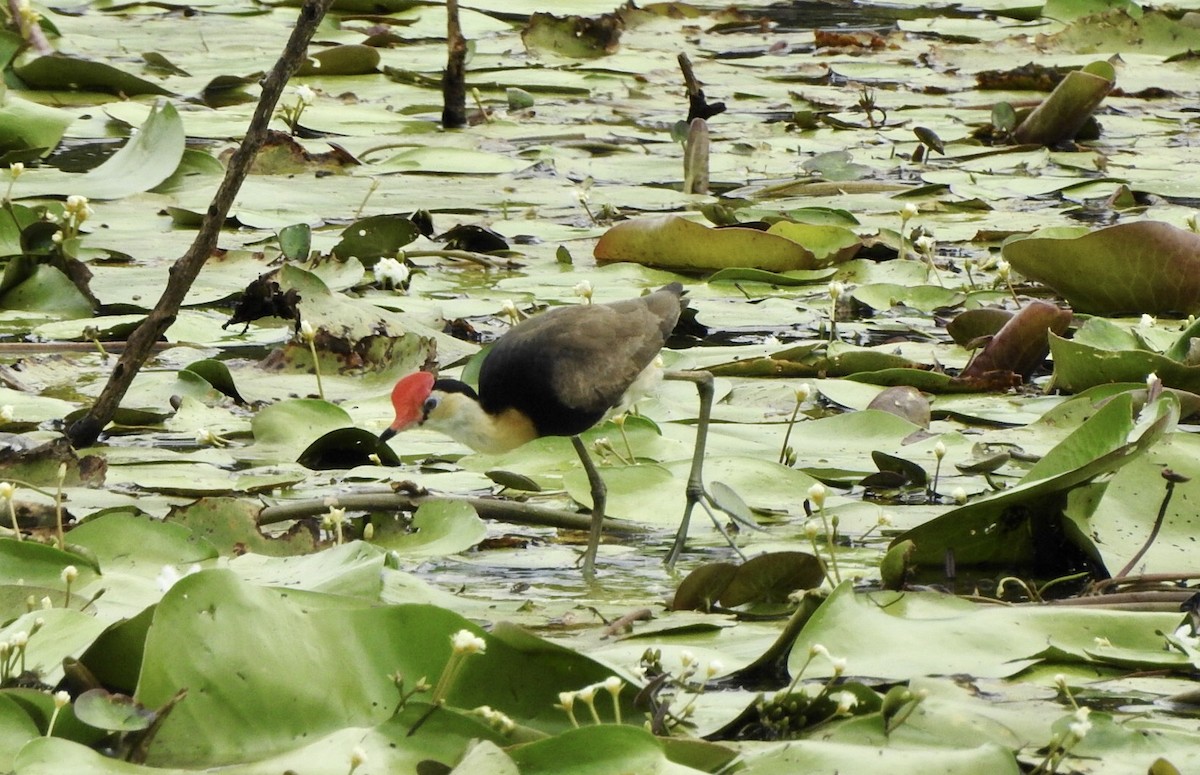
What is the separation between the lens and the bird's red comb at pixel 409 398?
319 cm

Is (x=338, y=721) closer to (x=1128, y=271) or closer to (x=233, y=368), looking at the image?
(x=233, y=368)

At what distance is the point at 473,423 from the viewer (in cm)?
322

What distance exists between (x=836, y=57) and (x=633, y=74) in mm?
1274

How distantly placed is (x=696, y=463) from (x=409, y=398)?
0.55m

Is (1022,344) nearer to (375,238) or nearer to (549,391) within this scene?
(549,391)

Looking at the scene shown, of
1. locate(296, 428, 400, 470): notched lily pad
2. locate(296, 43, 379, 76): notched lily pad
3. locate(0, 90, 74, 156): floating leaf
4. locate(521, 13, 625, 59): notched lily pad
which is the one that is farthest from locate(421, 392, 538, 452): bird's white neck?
locate(521, 13, 625, 59): notched lily pad

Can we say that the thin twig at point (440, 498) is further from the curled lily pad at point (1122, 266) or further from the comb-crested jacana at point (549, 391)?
the curled lily pad at point (1122, 266)

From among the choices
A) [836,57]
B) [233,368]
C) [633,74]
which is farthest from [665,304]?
[836,57]

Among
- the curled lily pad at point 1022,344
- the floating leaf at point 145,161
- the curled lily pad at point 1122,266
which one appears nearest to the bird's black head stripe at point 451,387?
the curled lily pad at point 1022,344

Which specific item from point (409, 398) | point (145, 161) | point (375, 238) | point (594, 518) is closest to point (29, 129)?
point (145, 161)

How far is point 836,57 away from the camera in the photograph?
8883 millimetres

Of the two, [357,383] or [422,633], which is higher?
[422,633]

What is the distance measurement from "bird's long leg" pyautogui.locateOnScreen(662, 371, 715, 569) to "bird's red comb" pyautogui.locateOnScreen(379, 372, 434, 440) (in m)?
0.52

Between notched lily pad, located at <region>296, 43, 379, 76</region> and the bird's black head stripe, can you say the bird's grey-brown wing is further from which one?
notched lily pad, located at <region>296, 43, 379, 76</region>
